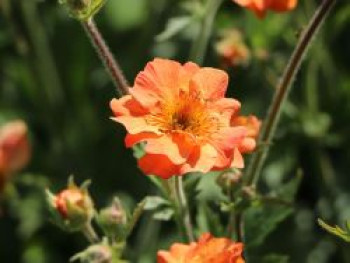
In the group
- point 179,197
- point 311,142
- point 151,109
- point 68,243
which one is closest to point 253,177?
point 179,197

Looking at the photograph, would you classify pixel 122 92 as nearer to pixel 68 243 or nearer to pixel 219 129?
pixel 219 129

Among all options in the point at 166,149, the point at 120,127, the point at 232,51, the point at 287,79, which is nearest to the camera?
the point at 166,149

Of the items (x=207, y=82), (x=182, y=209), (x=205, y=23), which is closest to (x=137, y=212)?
(x=182, y=209)

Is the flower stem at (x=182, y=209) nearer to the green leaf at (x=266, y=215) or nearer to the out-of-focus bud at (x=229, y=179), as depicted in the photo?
the out-of-focus bud at (x=229, y=179)

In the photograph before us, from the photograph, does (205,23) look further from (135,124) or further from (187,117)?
(135,124)

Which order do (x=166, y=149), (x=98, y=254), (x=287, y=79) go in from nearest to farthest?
(x=166, y=149) < (x=98, y=254) < (x=287, y=79)

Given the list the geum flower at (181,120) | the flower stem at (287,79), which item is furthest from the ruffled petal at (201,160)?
the flower stem at (287,79)

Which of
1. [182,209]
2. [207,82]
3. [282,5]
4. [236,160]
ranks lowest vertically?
[182,209]
